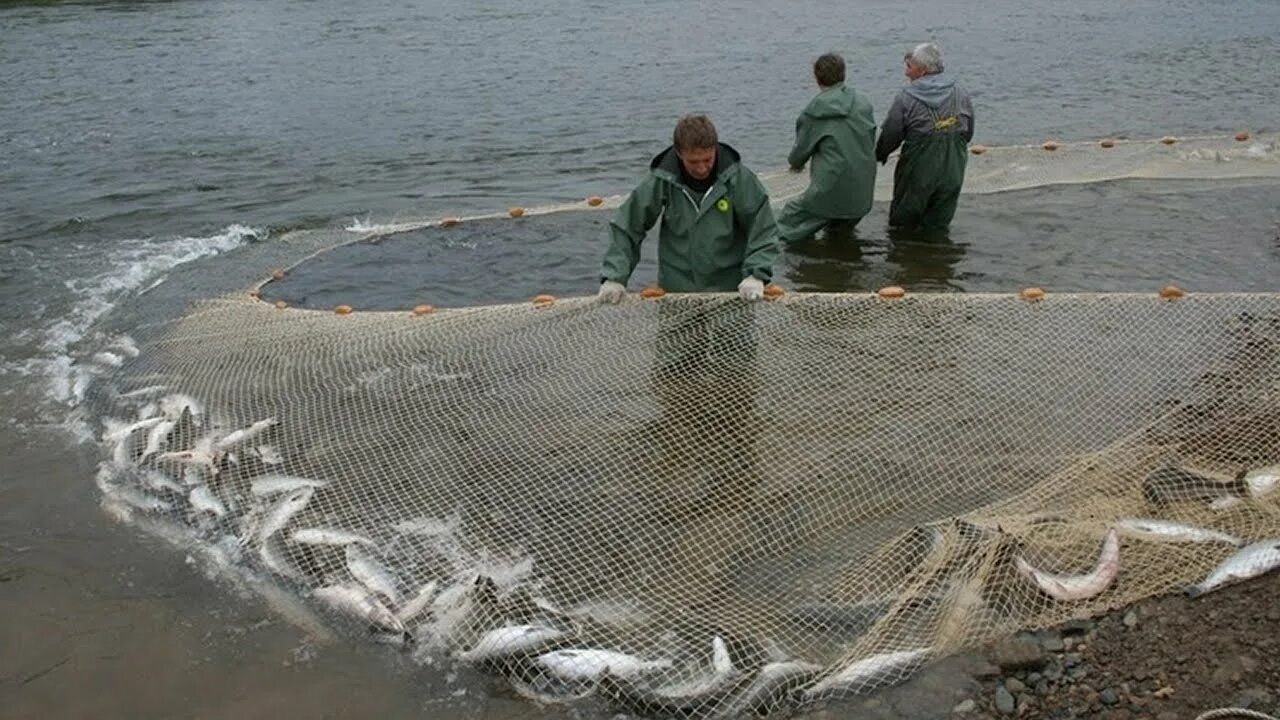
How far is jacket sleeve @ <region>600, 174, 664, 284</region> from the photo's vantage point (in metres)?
6.10

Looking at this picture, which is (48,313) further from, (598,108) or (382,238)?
(598,108)

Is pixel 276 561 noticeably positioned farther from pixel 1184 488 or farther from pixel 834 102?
pixel 834 102

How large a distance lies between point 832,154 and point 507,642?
6.02m

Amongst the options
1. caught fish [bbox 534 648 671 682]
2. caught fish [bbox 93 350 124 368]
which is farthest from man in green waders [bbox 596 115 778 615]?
caught fish [bbox 93 350 124 368]

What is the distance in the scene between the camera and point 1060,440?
6.12 m

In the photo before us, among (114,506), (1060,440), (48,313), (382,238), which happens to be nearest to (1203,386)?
(1060,440)

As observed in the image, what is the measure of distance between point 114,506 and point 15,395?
2136 mm

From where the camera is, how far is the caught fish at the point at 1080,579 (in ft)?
15.6

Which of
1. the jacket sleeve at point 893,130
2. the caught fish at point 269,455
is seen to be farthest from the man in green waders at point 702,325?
the jacket sleeve at point 893,130

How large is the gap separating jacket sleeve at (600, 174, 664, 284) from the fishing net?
13.5 inches

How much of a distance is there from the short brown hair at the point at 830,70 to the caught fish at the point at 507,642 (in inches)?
232

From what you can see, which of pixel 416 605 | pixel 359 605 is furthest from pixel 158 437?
pixel 416 605

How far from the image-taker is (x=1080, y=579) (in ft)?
15.8

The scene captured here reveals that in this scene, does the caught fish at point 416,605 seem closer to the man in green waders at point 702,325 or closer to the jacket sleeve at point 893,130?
the man in green waders at point 702,325
